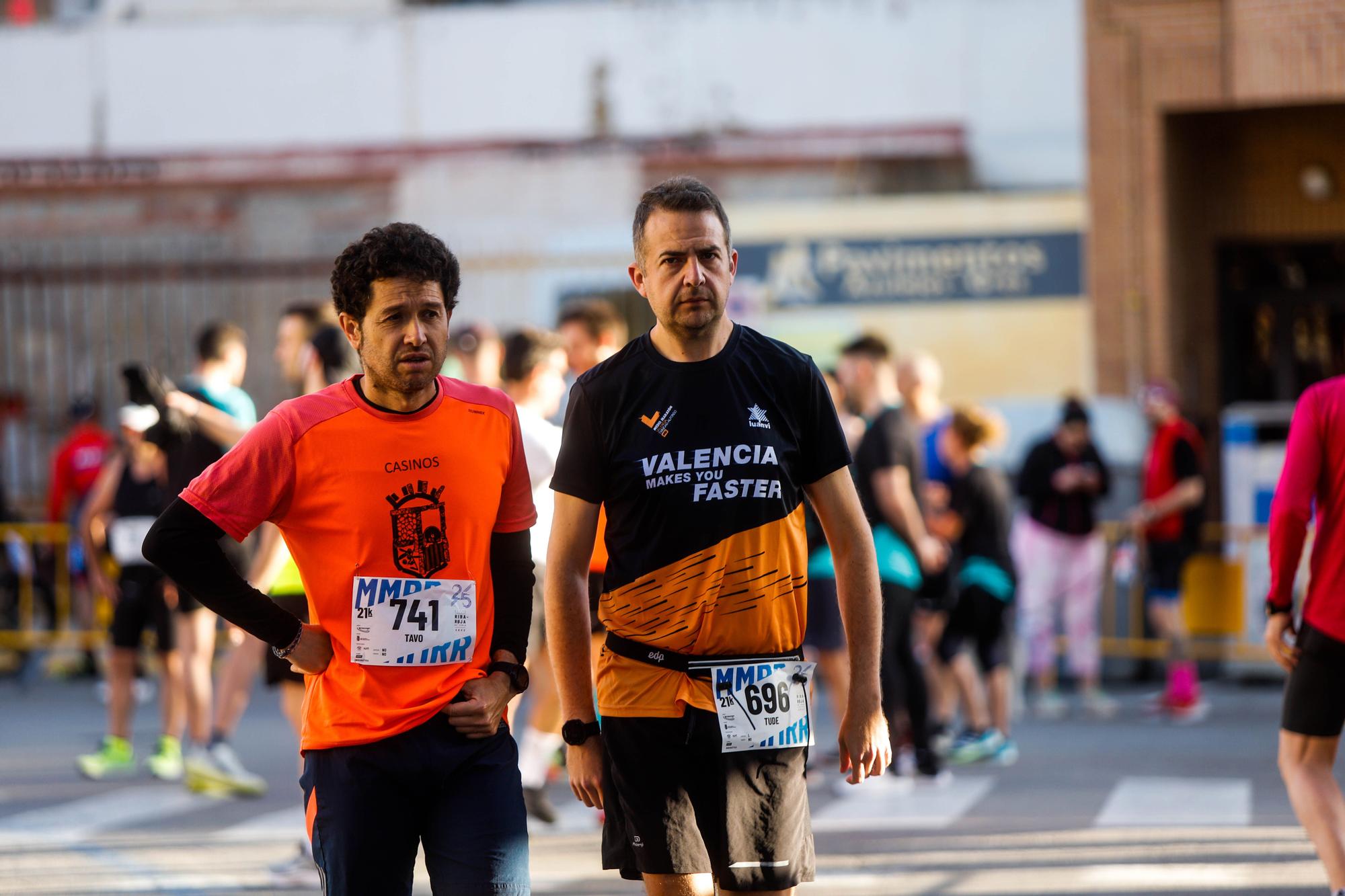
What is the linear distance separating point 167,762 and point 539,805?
2705mm

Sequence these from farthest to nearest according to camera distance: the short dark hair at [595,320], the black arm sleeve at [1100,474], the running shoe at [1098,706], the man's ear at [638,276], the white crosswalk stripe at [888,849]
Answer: the running shoe at [1098,706] → the black arm sleeve at [1100,474] → the short dark hair at [595,320] → the white crosswalk stripe at [888,849] → the man's ear at [638,276]

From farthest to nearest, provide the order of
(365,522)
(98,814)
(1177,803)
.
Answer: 1. (98,814)
2. (1177,803)
3. (365,522)

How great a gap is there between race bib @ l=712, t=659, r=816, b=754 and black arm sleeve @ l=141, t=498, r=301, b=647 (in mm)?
954

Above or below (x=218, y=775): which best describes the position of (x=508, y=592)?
above

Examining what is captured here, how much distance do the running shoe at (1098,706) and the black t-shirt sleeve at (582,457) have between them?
8922 mm

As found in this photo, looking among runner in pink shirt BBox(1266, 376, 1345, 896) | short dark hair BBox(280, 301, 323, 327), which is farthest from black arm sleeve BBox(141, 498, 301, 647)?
short dark hair BBox(280, 301, 323, 327)

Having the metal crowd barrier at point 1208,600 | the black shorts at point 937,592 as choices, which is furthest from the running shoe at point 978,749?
the metal crowd barrier at point 1208,600

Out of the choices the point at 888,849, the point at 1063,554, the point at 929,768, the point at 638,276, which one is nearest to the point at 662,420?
the point at 638,276

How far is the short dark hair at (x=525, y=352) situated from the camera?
7930mm

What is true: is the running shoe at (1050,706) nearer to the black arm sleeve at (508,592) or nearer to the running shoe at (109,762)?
the running shoe at (109,762)

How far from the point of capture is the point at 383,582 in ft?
12.9

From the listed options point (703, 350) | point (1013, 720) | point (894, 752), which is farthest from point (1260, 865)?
point (1013, 720)

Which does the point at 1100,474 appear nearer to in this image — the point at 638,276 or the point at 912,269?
the point at 912,269

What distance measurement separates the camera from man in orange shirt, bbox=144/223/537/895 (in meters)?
3.87
